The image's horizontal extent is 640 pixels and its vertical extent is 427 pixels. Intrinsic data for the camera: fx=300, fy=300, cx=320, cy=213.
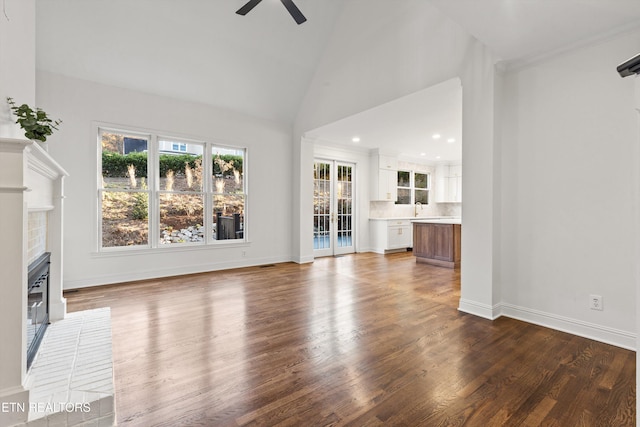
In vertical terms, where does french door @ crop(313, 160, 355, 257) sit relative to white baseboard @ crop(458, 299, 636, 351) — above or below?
above

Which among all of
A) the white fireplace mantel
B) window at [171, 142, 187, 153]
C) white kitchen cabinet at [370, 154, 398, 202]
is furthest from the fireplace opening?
white kitchen cabinet at [370, 154, 398, 202]

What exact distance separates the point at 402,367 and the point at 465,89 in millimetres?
2876

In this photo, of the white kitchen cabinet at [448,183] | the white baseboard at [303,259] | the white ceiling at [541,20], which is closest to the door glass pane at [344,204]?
the white baseboard at [303,259]

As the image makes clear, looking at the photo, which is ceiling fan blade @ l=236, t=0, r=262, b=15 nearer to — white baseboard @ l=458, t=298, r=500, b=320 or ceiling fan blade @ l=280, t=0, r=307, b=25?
ceiling fan blade @ l=280, t=0, r=307, b=25

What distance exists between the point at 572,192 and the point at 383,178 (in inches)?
202

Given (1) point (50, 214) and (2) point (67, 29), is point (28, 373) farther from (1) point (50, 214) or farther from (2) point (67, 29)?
(2) point (67, 29)

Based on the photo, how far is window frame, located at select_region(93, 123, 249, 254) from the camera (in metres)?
4.39

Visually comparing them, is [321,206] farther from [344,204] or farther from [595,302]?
[595,302]

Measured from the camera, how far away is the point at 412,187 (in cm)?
875

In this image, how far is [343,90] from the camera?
4914 millimetres

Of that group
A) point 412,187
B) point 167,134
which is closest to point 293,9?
point 167,134

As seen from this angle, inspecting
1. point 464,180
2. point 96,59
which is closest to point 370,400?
point 464,180

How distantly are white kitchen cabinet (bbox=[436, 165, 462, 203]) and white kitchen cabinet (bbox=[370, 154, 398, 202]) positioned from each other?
2010mm

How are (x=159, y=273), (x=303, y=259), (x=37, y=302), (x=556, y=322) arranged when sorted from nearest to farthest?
(x=37, y=302) → (x=556, y=322) → (x=159, y=273) → (x=303, y=259)
